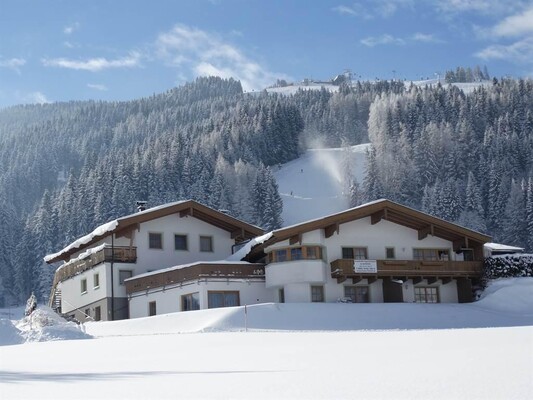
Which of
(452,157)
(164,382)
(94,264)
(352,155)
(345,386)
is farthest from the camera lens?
(352,155)

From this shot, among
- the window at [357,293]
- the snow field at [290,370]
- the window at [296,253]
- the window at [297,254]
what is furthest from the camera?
the window at [357,293]

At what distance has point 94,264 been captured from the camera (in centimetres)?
4853

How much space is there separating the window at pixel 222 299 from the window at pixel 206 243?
822 centimetres

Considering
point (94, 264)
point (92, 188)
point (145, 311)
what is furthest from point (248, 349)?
point (92, 188)

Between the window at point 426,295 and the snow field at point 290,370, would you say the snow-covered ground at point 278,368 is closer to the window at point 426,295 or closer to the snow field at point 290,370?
the snow field at point 290,370

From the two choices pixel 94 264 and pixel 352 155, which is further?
pixel 352 155

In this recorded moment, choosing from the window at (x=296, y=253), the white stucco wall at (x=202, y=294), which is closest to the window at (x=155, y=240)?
the white stucco wall at (x=202, y=294)

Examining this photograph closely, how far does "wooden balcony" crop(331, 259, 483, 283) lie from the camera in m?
43.4

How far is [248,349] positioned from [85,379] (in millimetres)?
7736

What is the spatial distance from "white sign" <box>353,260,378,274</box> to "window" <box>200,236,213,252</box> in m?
11.3

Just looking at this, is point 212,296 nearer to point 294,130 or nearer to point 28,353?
point 28,353

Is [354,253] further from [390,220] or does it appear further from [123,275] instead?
[123,275]

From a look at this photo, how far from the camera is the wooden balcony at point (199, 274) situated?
4247 centimetres

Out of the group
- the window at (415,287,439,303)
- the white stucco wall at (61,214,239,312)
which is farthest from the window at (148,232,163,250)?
the window at (415,287,439,303)
